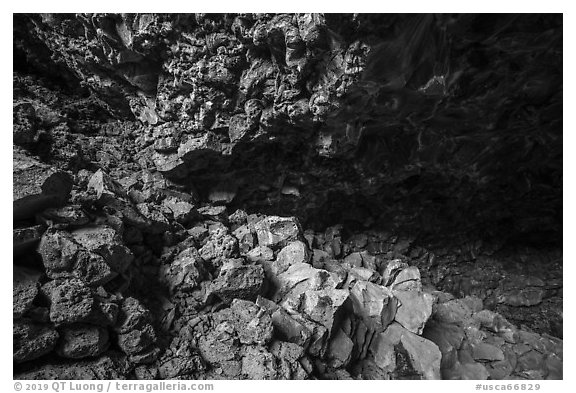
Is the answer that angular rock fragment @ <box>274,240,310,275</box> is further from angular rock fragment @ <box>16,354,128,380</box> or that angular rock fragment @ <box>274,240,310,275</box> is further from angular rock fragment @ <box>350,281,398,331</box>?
angular rock fragment @ <box>16,354,128,380</box>

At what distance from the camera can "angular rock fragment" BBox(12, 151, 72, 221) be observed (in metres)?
4.55

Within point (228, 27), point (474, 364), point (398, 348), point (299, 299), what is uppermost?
point (228, 27)

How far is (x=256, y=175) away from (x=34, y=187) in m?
5.32

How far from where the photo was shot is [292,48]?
592 cm

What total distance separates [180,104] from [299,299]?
505 cm

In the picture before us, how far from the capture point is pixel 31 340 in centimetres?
399

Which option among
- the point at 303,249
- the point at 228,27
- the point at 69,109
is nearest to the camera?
the point at 228,27

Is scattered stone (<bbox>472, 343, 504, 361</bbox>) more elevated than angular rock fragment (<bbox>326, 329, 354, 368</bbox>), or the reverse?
angular rock fragment (<bbox>326, 329, 354, 368</bbox>)

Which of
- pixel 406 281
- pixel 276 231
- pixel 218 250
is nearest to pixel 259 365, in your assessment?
pixel 218 250

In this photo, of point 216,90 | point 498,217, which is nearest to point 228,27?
point 216,90

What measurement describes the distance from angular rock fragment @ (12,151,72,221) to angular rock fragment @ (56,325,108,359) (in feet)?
5.55

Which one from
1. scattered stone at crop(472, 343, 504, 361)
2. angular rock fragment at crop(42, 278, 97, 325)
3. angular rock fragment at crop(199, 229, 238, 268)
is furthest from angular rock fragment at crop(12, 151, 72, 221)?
scattered stone at crop(472, 343, 504, 361)

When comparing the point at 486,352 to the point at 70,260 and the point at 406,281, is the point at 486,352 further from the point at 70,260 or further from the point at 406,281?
the point at 70,260

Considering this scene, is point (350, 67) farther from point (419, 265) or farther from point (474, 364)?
point (419, 265)
